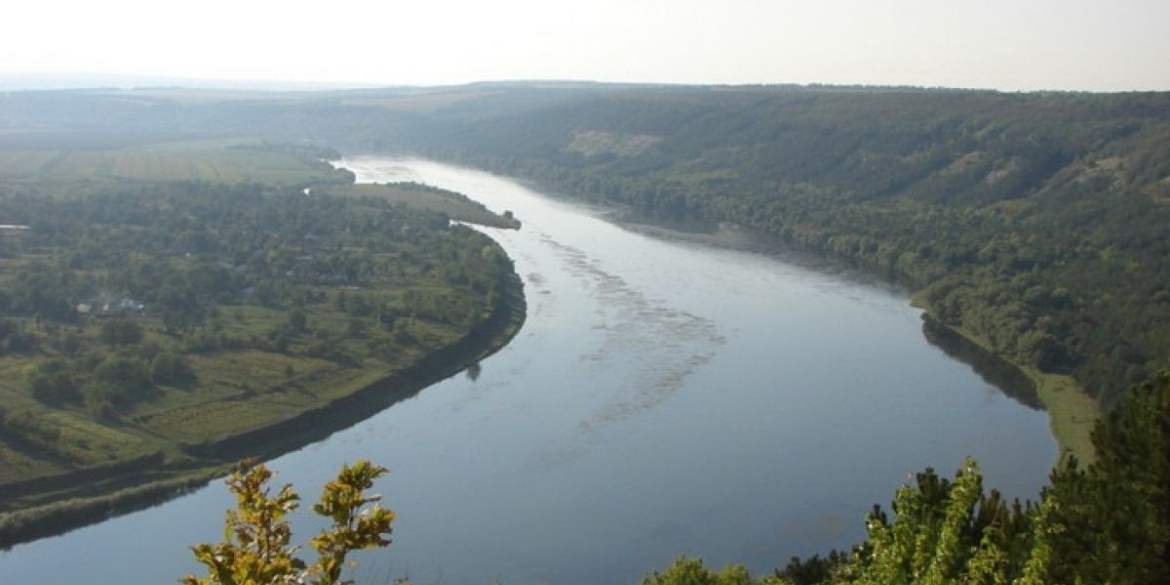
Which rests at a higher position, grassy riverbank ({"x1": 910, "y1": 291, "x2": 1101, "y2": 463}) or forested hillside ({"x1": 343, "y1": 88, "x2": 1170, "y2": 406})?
forested hillside ({"x1": 343, "y1": 88, "x2": 1170, "y2": 406})

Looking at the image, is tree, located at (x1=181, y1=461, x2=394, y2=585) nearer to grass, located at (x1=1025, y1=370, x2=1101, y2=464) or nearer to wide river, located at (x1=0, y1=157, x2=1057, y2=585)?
wide river, located at (x1=0, y1=157, x2=1057, y2=585)

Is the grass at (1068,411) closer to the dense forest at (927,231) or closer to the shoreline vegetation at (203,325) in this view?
the dense forest at (927,231)

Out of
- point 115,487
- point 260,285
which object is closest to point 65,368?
point 115,487

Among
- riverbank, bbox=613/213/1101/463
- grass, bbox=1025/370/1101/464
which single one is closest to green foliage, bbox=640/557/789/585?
riverbank, bbox=613/213/1101/463

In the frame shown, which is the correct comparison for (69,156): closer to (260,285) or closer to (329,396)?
(260,285)

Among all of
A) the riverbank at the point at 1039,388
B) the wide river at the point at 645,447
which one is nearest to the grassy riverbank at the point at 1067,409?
the riverbank at the point at 1039,388

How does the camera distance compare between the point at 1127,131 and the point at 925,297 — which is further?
the point at 1127,131
